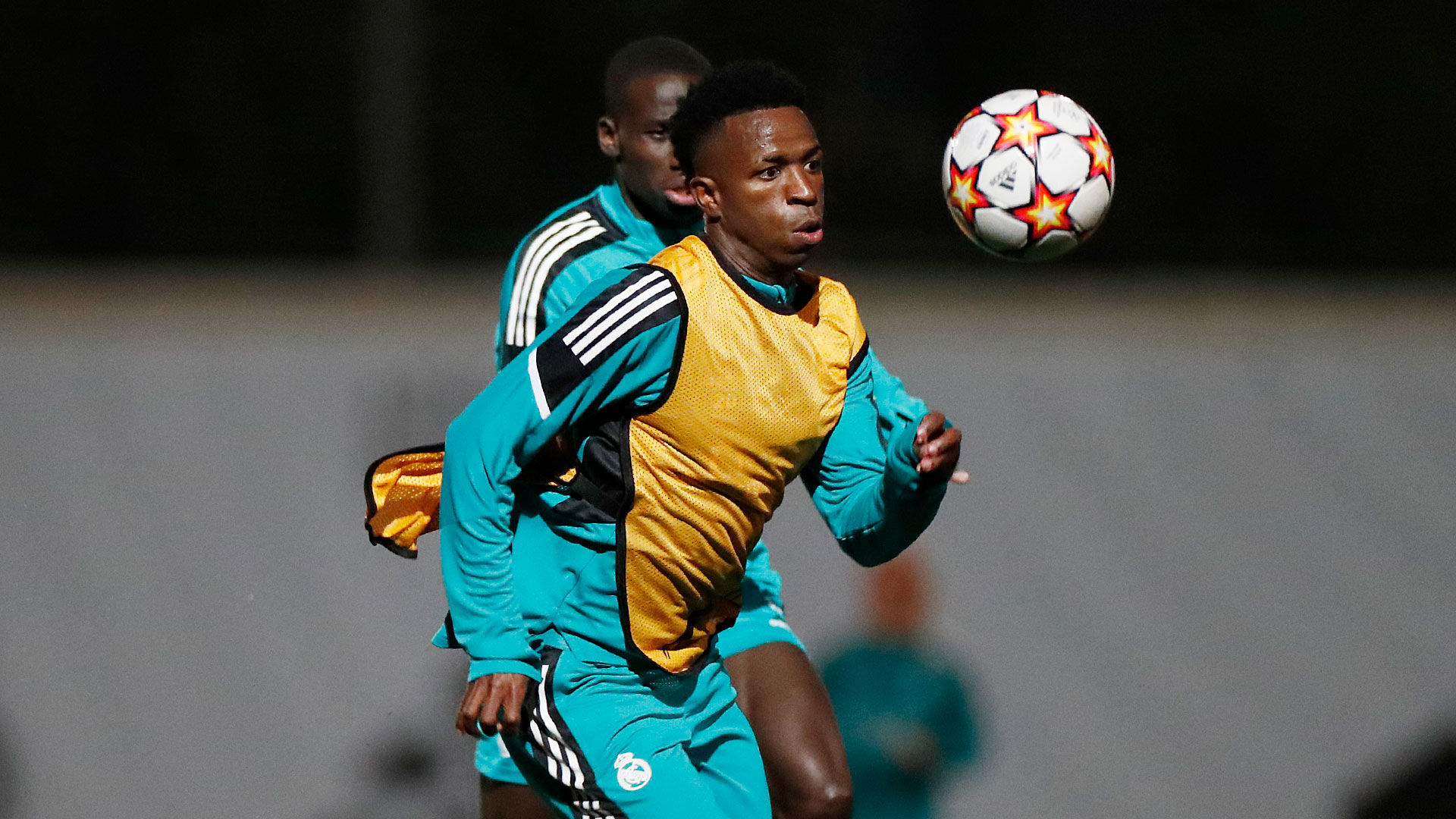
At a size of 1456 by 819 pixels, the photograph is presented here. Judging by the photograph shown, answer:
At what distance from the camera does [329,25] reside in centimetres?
636

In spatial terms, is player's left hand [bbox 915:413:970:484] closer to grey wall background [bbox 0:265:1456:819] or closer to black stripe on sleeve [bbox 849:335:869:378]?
black stripe on sleeve [bbox 849:335:869:378]

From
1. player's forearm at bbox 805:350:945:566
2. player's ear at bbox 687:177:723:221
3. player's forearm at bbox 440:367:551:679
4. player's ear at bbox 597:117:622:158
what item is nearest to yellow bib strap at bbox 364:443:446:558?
player's forearm at bbox 440:367:551:679

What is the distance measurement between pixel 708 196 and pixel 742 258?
0.48ft

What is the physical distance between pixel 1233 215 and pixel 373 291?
3606 millimetres

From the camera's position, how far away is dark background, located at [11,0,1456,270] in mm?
6293

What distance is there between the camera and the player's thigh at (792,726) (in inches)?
147

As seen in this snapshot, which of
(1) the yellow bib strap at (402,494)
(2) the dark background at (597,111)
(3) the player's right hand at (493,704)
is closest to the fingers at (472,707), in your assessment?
(3) the player's right hand at (493,704)

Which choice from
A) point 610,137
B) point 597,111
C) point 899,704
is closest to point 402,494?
point 610,137

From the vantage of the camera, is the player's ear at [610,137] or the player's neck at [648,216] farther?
the player's ear at [610,137]

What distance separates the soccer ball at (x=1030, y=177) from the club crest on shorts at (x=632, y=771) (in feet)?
4.59

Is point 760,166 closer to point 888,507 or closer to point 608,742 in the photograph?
point 888,507

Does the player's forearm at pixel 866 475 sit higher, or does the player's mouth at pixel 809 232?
the player's mouth at pixel 809 232

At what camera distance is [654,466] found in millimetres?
2988

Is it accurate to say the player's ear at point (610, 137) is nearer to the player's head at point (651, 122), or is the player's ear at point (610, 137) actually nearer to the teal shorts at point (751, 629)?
the player's head at point (651, 122)
